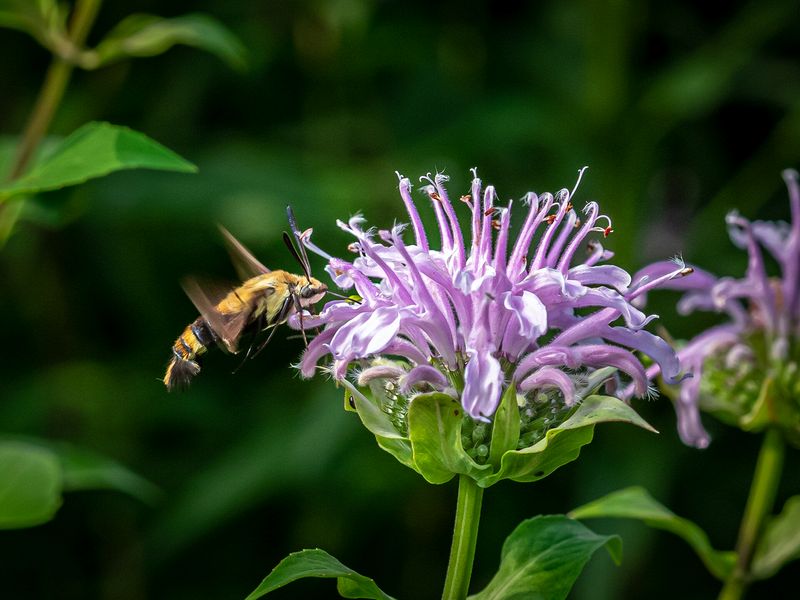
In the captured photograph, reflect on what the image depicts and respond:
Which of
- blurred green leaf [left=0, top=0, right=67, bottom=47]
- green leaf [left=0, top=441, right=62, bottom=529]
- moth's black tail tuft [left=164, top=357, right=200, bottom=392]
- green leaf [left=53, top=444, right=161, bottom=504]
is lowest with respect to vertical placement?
green leaf [left=0, top=441, right=62, bottom=529]

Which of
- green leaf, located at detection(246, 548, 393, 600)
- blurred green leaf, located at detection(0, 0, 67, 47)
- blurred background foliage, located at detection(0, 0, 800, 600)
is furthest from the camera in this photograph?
blurred background foliage, located at detection(0, 0, 800, 600)

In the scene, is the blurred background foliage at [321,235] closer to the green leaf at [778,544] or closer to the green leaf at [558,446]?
the green leaf at [778,544]

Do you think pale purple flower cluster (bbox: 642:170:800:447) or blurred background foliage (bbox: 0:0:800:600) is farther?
blurred background foliage (bbox: 0:0:800:600)

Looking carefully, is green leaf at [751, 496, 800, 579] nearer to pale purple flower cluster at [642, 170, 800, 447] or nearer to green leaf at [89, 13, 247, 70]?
pale purple flower cluster at [642, 170, 800, 447]

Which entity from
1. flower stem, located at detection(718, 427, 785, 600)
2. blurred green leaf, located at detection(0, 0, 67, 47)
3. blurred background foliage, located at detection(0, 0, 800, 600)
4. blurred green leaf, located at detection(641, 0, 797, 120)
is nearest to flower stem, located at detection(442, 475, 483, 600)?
flower stem, located at detection(718, 427, 785, 600)

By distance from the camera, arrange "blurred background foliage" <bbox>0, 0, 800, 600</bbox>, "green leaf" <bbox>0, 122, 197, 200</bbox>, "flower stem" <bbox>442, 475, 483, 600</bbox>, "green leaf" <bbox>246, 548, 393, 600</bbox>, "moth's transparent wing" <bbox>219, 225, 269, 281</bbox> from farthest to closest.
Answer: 1. "blurred background foliage" <bbox>0, 0, 800, 600</bbox>
2. "moth's transparent wing" <bbox>219, 225, 269, 281</bbox>
3. "green leaf" <bbox>0, 122, 197, 200</bbox>
4. "flower stem" <bbox>442, 475, 483, 600</bbox>
5. "green leaf" <bbox>246, 548, 393, 600</bbox>

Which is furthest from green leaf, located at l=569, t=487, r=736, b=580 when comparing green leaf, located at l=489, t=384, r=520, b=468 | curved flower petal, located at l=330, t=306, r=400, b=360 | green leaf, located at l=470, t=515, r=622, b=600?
curved flower petal, located at l=330, t=306, r=400, b=360

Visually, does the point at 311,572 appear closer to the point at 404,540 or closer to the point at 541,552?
the point at 541,552

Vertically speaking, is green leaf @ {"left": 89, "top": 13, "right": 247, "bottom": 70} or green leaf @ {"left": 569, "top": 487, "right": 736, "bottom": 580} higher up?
green leaf @ {"left": 89, "top": 13, "right": 247, "bottom": 70}
